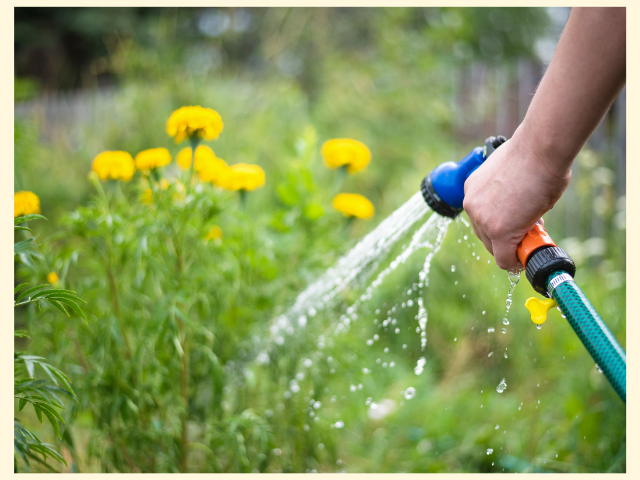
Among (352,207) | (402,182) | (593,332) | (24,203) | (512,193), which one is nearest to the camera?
(593,332)

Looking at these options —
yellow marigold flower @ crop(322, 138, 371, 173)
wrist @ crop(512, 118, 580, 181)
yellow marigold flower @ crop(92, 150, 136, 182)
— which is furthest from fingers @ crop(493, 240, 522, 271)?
yellow marigold flower @ crop(92, 150, 136, 182)

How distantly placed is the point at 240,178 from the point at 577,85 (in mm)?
959

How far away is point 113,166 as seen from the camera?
128 cm

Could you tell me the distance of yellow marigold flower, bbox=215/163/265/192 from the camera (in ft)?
4.48

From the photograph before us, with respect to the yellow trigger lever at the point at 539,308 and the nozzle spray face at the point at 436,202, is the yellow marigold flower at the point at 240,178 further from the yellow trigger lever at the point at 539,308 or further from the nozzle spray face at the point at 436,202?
the yellow trigger lever at the point at 539,308

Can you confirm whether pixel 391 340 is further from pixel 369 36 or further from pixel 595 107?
pixel 369 36

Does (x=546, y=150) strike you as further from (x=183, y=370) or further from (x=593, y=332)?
(x=183, y=370)

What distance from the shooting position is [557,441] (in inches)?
70.9

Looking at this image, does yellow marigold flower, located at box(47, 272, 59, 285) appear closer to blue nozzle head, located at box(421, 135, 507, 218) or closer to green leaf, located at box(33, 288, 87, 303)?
green leaf, located at box(33, 288, 87, 303)

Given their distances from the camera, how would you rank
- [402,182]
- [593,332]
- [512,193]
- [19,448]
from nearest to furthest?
1. [593,332]
2. [512,193]
3. [19,448]
4. [402,182]

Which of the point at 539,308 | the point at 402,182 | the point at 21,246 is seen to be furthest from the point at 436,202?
the point at 402,182

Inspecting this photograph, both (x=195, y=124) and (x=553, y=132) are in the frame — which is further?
(x=195, y=124)

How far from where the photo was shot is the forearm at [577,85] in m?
0.67
